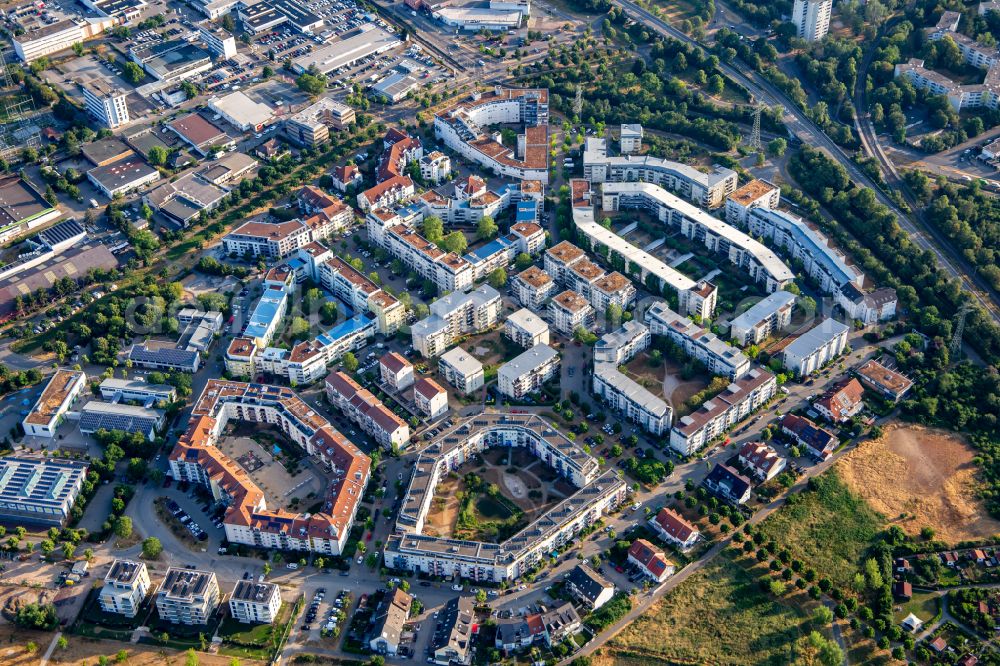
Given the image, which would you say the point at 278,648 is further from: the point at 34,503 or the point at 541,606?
the point at 34,503

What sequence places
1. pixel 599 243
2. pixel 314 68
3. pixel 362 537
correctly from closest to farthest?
pixel 362 537
pixel 599 243
pixel 314 68

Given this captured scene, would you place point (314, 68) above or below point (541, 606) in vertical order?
above

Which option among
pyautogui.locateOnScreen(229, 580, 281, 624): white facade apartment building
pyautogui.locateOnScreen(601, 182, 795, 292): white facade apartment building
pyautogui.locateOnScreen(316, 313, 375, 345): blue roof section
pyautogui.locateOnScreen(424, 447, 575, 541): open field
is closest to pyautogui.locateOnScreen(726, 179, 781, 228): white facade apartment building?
pyautogui.locateOnScreen(601, 182, 795, 292): white facade apartment building

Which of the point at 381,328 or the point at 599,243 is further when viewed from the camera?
the point at 599,243

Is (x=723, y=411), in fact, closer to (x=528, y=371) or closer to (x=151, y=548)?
(x=528, y=371)

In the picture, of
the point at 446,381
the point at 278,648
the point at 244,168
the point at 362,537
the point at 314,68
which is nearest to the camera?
the point at 278,648

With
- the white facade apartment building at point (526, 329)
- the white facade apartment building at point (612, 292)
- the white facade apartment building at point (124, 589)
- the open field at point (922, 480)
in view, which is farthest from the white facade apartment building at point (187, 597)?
the open field at point (922, 480)

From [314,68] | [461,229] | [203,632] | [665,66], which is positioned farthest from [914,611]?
[314,68]
